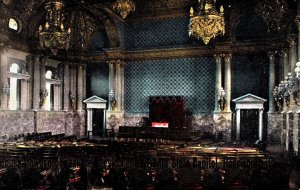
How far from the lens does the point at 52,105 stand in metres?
24.8

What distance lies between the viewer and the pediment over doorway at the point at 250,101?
21.3 meters

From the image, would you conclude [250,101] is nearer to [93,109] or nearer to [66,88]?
[93,109]

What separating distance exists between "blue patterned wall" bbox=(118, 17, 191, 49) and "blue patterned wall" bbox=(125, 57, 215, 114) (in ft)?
4.46

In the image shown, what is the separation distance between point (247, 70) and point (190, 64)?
162 inches

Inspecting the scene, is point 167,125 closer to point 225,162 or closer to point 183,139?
point 183,139

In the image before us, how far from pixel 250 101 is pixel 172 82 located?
5895mm

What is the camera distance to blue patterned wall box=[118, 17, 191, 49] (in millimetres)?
23788

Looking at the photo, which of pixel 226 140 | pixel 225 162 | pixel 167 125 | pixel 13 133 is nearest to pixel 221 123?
pixel 226 140

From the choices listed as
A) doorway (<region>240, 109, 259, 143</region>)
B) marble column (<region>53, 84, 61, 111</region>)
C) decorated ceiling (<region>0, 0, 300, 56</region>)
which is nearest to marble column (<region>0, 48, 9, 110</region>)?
decorated ceiling (<region>0, 0, 300, 56</region>)

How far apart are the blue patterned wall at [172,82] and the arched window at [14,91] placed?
26.4 ft

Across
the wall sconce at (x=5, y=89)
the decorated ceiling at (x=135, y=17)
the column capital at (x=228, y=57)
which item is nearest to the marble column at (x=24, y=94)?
the wall sconce at (x=5, y=89)

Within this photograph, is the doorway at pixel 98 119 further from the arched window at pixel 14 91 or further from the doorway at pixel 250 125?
the doorway at pixel 250 125

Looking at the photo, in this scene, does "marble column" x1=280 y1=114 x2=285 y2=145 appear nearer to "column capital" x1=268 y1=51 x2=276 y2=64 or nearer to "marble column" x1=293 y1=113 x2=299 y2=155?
"column capital" x1=268 y1=51 x2=276 y2=64

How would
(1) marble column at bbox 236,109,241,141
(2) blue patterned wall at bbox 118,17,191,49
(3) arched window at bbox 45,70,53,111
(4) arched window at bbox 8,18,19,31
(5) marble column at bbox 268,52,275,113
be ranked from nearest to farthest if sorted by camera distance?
(4) arched window at bbox 8,18,19,31 < (5) marble column at bbox 268,52,275,113 < (1) marble column at bbox 236,109,241,141 < (2) blue patterned wall at bbox 118,17,191,49 < (3) arched window at bbox 45,70,53,111
